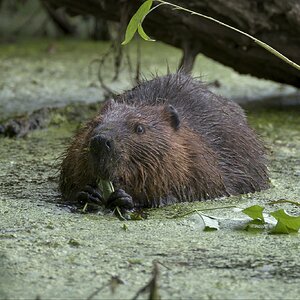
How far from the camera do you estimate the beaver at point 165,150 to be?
166 inches

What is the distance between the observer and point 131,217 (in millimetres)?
4152

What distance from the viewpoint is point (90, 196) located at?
429 cm

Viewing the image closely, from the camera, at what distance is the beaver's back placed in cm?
473

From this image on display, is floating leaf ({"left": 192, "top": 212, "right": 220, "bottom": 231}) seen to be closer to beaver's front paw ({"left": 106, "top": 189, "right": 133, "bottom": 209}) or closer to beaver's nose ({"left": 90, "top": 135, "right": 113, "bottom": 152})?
beaver's front paw ({"left": 106, "top": 189, "right": 133, "bottom": 209})

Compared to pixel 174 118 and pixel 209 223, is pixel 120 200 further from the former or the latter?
pixel 174 118

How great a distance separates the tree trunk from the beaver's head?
171cm

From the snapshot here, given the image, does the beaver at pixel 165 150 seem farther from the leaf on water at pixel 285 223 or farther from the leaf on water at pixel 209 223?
the leaf on water at pixel 285 223

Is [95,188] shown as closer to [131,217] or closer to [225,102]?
[131,217]

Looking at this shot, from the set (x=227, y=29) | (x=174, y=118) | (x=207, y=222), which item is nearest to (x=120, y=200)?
(x=207, y=222)

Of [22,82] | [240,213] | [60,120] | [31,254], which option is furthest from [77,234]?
[22,82]

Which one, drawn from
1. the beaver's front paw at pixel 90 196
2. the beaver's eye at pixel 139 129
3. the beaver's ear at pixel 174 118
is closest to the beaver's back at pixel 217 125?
the beaver's ear at pixel 174 118

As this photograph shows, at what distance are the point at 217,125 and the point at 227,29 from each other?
5.72ft

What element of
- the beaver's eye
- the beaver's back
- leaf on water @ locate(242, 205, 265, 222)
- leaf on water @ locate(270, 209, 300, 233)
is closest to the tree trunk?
the beaver's back

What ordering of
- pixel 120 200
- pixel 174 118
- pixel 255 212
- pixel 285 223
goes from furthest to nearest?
pixel 174 118 < pixel 120 200 < pixel 255 212 < pixel 285 223
